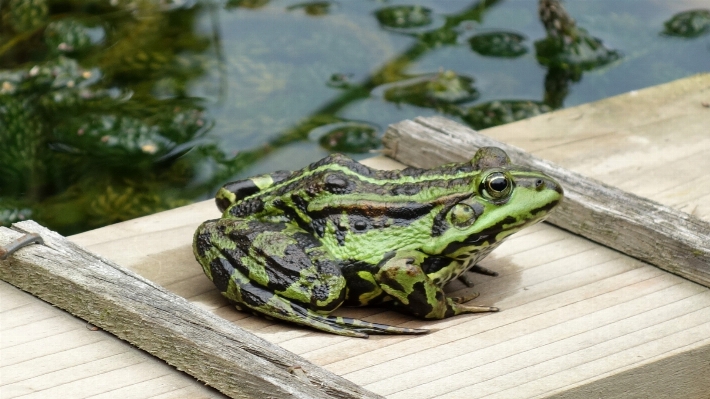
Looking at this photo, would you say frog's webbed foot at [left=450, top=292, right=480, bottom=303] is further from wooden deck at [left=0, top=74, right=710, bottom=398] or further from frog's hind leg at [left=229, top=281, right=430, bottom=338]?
frog's hind leg at [left=229, top=281, right=430, bottom=338]

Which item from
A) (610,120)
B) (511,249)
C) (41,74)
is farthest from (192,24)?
→ (511,249)

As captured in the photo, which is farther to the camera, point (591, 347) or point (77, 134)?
point (77, 134)

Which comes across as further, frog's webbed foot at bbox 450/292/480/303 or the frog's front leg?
frog's webbed foot at bbox 450/292/480/303

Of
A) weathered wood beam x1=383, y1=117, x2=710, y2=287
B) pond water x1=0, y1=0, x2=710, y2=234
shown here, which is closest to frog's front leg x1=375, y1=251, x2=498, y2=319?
weathered wood beam x1=383, y1=117, x2=710, y2=287

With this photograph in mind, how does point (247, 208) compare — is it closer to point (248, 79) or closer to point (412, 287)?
point (412, 287)

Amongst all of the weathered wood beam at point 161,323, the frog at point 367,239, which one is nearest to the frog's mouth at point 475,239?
the frog at point 367,239

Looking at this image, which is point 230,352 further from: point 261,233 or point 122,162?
point 122,162

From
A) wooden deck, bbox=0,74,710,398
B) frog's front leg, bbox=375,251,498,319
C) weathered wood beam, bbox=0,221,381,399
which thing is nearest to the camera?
weathered wood beam, bbox=0,221,381,399

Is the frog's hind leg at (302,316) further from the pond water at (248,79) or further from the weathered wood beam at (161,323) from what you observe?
the pond water at (248,79)
